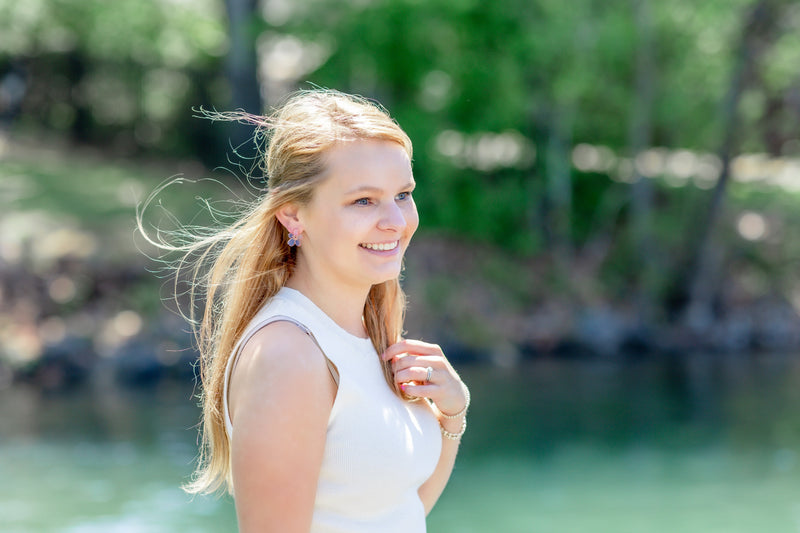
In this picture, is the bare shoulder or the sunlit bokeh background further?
the sunlit bokeh background

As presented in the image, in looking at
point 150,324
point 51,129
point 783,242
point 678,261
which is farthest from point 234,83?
point 783,242

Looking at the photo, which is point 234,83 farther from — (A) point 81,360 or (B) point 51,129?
(A) point 81,360

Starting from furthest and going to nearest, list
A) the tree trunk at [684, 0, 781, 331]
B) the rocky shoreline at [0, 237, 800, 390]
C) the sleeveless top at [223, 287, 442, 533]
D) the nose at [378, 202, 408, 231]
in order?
the tree trunk at [684, 0, 781, 331] → the rocky shoreline at [0, 237, 800, 390] → the nose at [378, 202, 408, 231] → the sleeveless top at [223, 287, 442, 533]

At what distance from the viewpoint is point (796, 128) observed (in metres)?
20.9

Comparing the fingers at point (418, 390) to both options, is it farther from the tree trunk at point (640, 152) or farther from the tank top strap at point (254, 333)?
the tree trunk at point (640, 152)

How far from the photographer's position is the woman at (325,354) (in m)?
1.53

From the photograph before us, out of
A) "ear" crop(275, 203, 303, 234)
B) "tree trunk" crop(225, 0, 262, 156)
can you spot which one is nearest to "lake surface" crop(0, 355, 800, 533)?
"ear" crop(275, 203, 303, 234)

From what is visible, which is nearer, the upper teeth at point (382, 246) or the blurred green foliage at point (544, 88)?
the upper teeth at point (382, 246)

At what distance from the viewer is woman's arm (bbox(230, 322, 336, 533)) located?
1.51 m

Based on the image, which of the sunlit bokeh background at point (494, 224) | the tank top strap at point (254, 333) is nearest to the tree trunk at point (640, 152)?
the sunlit bokeh background at point (494, 224)

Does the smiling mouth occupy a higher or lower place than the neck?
higher

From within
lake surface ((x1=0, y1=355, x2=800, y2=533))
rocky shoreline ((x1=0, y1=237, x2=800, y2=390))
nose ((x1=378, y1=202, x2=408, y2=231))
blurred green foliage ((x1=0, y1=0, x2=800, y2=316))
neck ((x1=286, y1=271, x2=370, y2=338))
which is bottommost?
lake surface ((x1=0, y1=355, x2=800, y2=533))

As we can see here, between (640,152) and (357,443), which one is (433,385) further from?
(640,152)

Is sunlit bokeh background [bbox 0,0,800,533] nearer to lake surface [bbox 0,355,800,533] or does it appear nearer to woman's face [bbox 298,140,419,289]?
lake surface [bbox 0,355,800,533]
